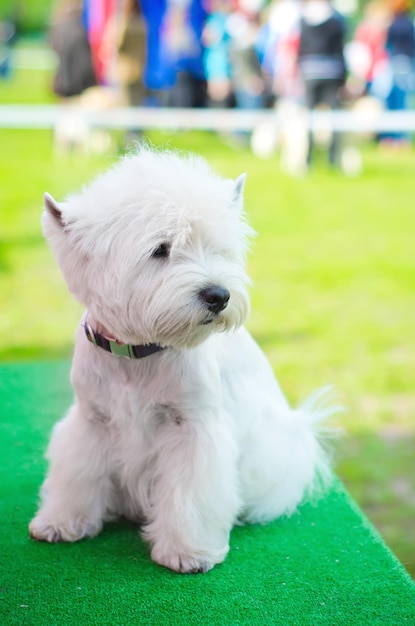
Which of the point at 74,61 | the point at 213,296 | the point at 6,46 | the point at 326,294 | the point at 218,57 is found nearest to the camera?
the point at 213,296

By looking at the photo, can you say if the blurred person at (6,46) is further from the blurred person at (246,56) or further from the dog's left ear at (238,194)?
the dog's left ear at (238,194)

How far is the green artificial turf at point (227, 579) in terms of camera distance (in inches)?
107

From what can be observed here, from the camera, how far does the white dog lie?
264cm

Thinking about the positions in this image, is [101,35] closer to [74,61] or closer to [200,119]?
[74,61]

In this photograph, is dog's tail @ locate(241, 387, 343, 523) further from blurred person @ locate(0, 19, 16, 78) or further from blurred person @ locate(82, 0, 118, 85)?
blurred person @ locate(0, 19, 16, 78)

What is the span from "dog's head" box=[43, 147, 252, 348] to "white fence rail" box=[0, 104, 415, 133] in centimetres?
834

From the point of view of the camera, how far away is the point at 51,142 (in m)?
15.1

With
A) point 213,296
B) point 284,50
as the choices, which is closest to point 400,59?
point 284,50

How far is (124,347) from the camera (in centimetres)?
284

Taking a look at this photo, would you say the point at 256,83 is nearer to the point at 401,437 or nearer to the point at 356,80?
the point at 356,80

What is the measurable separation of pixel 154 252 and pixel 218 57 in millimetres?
12746

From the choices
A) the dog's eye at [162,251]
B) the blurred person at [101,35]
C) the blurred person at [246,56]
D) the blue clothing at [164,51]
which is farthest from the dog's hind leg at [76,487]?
the blurred person at [246,56]

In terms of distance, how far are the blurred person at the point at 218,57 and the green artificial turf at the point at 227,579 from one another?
39.9 ft

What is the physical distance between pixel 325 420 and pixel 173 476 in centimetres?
100
